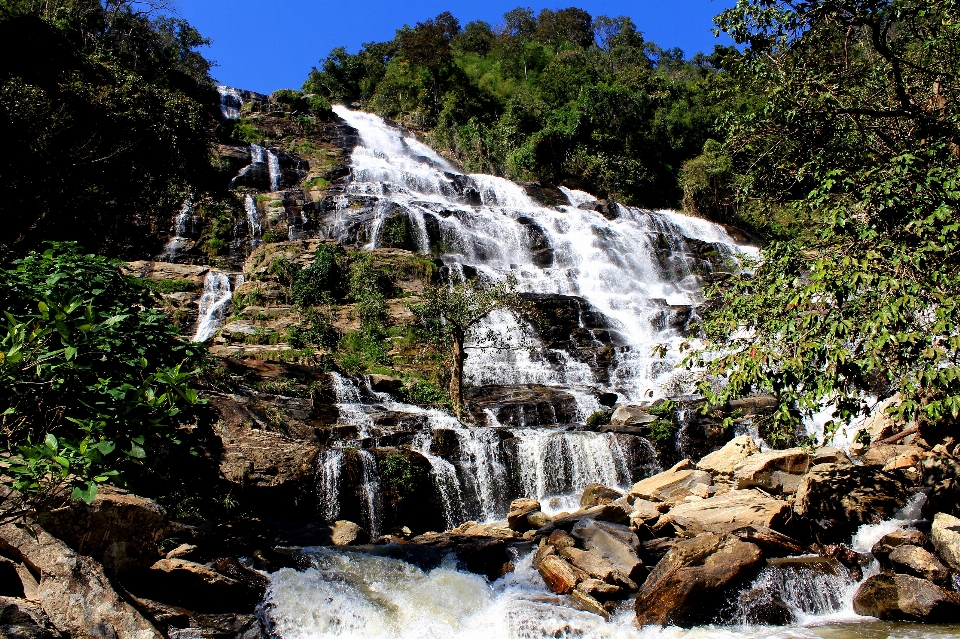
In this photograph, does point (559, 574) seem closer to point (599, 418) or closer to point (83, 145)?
point (599, 418)

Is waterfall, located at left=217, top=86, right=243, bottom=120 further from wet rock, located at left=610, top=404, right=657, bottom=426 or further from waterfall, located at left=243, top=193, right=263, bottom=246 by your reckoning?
wet rock, located at left=610, top=404, right=657, bottom=426

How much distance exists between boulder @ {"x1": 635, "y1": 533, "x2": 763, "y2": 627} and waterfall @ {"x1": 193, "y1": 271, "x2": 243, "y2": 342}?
679 inches

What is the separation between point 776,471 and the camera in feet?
35.5

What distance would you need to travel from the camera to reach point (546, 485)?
13383mm

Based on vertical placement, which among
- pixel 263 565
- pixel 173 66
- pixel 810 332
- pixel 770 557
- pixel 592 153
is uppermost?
pixel 173 66

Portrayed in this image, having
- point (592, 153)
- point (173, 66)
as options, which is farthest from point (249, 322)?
point (173, 66)

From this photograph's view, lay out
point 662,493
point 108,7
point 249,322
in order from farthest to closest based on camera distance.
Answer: point 108,7 → point 249,322 → point 662,493

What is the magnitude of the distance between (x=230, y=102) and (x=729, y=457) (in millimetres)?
40732

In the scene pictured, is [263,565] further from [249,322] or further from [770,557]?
[249,322]

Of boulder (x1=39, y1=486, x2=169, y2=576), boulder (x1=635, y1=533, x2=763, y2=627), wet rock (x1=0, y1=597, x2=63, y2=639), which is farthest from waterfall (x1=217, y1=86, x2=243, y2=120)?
wet rock (x1=0, y1=597, x2=63, y2=639)

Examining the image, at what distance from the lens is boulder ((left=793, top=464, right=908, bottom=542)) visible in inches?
347

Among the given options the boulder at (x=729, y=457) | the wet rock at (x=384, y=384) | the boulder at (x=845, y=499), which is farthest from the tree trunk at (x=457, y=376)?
the boulder at (x=845, y=499)

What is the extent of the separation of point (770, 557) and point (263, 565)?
633 cm

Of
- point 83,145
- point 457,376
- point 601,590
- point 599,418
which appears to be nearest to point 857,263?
point 601,590
